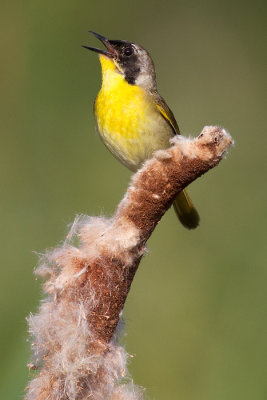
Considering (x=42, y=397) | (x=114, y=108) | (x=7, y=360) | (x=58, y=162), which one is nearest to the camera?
(x=42, y=397)

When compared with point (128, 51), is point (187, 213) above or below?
below

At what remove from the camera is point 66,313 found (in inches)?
51.9

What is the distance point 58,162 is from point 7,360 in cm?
133

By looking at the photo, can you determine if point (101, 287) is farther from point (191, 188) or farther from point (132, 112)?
point (191, 188)

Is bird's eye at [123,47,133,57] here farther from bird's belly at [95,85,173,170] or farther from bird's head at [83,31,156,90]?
bird's belly at [95,85,173,170]

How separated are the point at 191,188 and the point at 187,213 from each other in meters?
0.40

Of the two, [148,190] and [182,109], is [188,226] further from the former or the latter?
[148,190]

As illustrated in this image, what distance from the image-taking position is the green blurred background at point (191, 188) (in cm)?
237

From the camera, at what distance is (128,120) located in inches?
95.1

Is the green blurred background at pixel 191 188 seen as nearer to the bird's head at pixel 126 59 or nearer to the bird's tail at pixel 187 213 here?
the bird's tail at pixel 187 213

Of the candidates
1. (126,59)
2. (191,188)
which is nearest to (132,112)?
(126,59)

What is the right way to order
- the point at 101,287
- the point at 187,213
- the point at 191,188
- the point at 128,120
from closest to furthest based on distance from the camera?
1. the point at 101,287
2. the point at 128,120
3. the point at 187,213
4. the point at 191,188

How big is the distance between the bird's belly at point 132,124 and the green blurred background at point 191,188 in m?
0.29

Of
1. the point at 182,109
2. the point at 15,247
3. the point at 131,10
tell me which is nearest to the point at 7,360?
the point at 15,247
